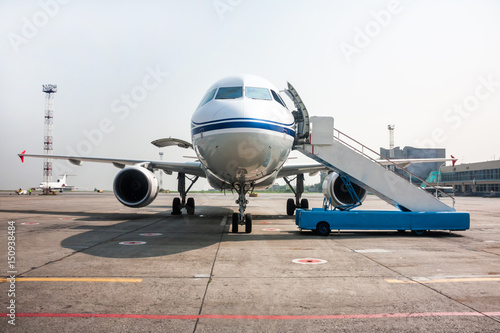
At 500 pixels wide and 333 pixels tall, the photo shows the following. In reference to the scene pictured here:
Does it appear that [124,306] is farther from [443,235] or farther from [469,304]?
[443,235]

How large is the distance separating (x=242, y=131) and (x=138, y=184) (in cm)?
855

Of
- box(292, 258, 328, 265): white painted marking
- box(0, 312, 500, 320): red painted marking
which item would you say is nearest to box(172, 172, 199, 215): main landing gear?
box(292, 258, 328, 265): white painted marking

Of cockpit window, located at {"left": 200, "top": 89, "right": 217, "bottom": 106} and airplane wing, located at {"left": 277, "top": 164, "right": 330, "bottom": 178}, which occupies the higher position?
cockpit window, located at {"left": 200, "top": 89, "right": 217, "bottom": 106}

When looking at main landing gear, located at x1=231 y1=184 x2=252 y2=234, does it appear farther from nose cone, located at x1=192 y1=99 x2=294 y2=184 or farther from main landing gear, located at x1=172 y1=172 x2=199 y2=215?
main landing gear, located at x1=172 y1=172 x2=199 y2=215

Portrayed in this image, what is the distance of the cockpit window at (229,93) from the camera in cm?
880

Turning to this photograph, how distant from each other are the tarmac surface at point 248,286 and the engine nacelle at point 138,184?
16.7 ft

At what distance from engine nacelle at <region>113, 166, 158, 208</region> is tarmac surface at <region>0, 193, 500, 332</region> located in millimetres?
5089

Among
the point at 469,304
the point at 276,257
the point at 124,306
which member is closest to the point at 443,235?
the point at 276,257

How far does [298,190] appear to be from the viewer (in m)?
18.5

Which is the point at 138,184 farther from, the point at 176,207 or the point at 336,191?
the point at 336,191

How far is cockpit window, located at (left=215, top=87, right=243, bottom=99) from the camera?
880 centimetres

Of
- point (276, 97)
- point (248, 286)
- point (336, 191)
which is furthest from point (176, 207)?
point (248, 286)

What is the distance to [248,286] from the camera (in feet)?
16.1

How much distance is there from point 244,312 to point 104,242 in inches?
237
